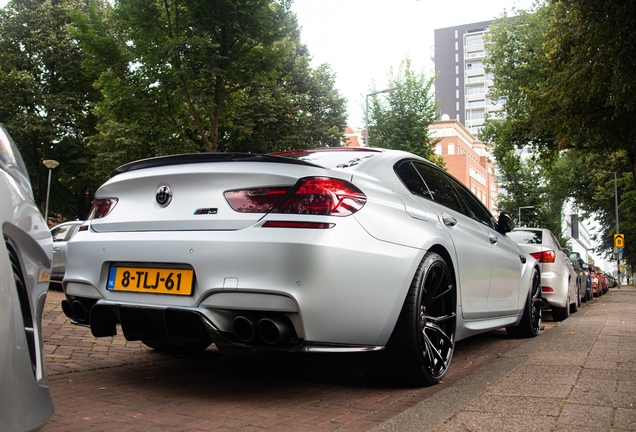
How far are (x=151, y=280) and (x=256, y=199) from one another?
75 centimetres

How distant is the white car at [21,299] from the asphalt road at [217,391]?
102 cm

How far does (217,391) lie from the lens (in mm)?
3400

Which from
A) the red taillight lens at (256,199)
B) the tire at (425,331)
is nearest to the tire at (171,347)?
the tire at (425,331)

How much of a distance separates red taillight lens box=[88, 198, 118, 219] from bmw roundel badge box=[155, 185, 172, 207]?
0.40m

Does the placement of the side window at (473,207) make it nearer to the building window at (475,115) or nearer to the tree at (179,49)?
the tree at (179,49)

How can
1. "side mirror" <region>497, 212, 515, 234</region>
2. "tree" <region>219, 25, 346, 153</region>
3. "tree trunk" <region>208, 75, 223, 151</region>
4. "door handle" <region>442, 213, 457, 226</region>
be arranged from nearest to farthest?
"door handle" <region>442, 213, 457, 226</region>, "side mirror" <region>497, 212, 515, 234</region>, "tree trunk" <region>208, 75, 223, 151</region>, "tree" <region>219, 25, 346, 153</region>

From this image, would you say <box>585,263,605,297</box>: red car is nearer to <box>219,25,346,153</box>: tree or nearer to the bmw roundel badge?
<box>219,25,346,153</box>: tree

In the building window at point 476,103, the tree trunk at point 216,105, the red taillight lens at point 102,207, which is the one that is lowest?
the red taillight lens at point 102,207

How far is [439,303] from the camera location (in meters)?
3.74

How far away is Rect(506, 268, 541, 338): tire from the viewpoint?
585cm

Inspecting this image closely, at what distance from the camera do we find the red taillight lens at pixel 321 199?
290 cm

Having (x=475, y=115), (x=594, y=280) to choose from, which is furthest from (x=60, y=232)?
(x=475, y=115)

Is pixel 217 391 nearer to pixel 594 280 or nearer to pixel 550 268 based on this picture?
pixel 550 268

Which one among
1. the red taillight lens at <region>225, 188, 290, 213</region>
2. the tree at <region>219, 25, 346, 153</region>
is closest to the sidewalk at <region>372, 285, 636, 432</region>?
the red taillight lens at <region>225, 188, 290, 213</region>
